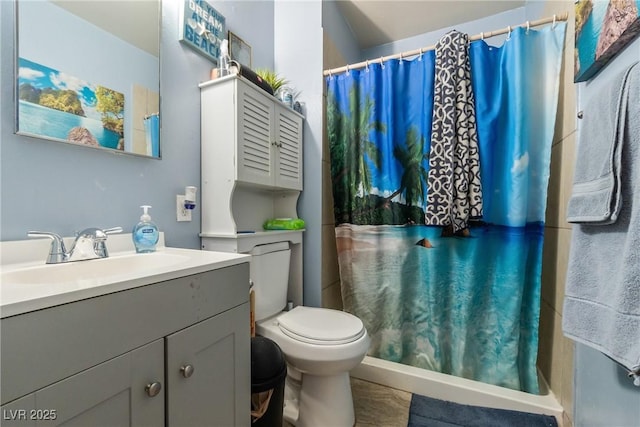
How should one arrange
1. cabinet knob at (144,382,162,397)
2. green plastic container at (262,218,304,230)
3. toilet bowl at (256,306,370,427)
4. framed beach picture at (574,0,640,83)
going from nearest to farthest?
cabinet knob at (144,382,162,397)
framed beach picture at (574,0,640,83)
toilet bowl at (256,306,370,427)
green plastic container at (262,218,304,230)

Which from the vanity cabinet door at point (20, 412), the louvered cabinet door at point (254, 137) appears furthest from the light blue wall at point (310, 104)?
the vanity cabinet door at point (20, 412)

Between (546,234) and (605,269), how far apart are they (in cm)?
82

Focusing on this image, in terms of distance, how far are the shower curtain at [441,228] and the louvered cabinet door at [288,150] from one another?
240mm

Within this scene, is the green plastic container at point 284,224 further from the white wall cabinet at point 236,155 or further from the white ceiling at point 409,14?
the white ceiling at point 409,14

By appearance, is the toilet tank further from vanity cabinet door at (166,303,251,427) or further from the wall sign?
the wall sign

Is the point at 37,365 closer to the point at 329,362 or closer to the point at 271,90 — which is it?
the point at 329,362

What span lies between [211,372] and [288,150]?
1169 mm

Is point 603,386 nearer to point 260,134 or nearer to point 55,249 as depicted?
point 260,134

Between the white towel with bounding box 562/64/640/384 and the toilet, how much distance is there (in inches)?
29.9

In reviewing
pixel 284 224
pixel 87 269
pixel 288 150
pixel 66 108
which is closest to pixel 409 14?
pixel 288 150

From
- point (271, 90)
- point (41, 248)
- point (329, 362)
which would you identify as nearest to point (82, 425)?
point (41, 248)

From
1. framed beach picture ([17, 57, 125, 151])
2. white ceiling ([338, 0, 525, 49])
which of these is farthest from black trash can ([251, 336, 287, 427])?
white ceiling ([338, 0, 525, 49])

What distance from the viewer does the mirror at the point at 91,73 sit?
30.7 inches

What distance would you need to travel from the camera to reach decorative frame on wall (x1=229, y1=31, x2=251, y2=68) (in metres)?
1.49
